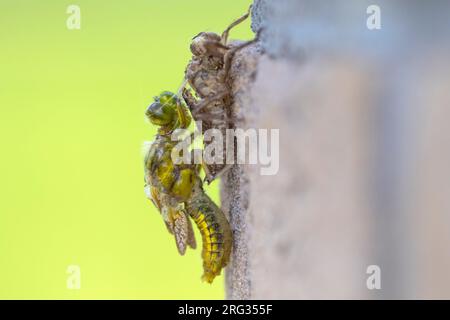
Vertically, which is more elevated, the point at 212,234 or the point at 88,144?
the point at 88,144

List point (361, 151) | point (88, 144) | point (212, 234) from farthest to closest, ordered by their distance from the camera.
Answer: point (88, 144), point (212, 234), point (361, 151)

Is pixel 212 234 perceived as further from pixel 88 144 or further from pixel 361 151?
pixel 88 144

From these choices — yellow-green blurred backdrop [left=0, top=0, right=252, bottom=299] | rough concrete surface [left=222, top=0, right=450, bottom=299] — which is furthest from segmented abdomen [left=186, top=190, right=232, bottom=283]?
yellow-green blurred backdrop [left=0, top=0, right=252, bottom=299]

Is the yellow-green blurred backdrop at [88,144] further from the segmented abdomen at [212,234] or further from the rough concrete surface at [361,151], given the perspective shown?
the rough concrete surface at [361,151]

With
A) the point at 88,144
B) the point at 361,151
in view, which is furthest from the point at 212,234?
the point at 88,144

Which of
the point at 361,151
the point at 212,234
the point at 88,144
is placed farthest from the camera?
the point at 88,144

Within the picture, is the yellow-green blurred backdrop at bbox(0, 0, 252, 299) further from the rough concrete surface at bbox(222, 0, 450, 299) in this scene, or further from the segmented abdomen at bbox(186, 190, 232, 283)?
the rough concrete surface at bbox(222, 0, 450, 299)

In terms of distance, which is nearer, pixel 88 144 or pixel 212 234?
pixel 212 234

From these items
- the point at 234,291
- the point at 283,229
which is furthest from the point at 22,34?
the point at 283,229

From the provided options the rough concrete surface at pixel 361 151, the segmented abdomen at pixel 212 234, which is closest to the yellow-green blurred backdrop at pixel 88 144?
the segmented abdomen at pixel 212 234
